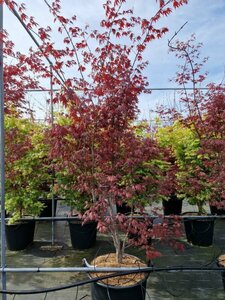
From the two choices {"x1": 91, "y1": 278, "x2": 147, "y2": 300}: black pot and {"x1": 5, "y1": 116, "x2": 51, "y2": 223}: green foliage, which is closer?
{"x1": 91, "y1": 278, "x2": 147, "y2": 300}: black pot

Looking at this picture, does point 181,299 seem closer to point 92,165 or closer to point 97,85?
point 92,165

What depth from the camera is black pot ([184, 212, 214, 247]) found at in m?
3.83

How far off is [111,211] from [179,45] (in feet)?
8.05

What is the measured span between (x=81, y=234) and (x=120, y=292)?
1.71m

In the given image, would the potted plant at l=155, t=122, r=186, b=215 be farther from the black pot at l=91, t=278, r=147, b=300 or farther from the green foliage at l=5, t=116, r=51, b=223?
the black pot at l=91, t=278, r=147, b=300

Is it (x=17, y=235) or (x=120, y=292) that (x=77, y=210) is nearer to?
(x=17, y=235)

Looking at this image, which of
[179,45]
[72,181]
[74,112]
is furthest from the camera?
[72,181]

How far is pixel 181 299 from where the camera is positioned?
2580 millimetres

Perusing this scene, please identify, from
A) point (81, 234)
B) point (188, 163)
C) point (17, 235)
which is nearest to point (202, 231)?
point (188, 163)

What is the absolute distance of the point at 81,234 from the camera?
3.84 m

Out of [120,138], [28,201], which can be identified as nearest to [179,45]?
[120,138]

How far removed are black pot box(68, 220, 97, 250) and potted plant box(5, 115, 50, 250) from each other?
60 cm

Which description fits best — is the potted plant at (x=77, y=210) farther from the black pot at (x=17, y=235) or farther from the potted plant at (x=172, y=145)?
the potted plant at (x=172, y=145)

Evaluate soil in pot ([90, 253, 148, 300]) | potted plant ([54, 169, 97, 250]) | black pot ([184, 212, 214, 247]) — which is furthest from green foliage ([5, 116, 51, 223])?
black pot ([184, 212, 214, 247])
